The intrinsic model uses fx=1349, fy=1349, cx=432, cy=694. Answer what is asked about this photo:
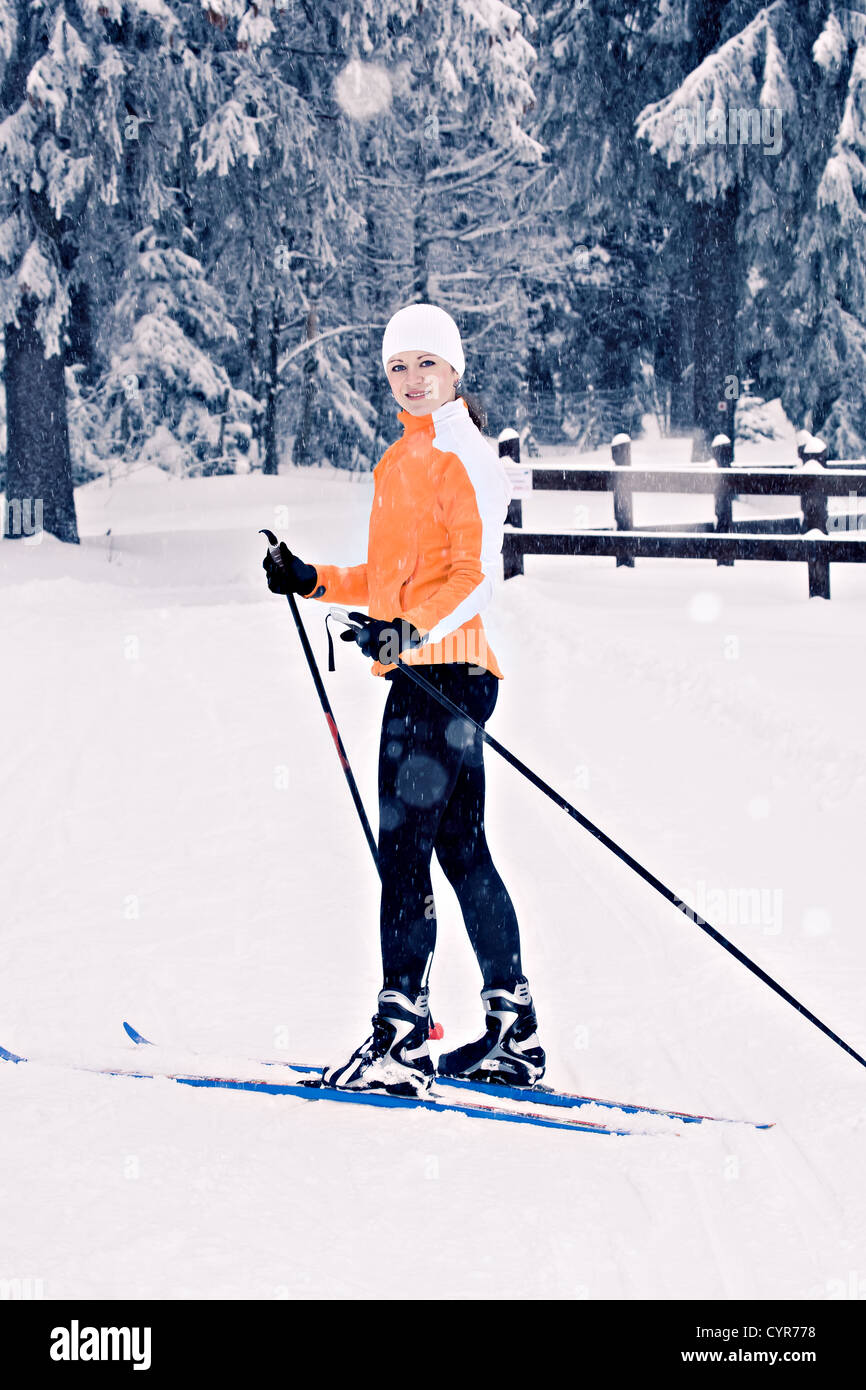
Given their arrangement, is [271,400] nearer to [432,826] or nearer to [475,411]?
[475,411]

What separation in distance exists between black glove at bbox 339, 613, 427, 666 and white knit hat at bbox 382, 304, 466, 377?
29.6 inches

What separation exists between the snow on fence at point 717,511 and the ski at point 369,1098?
9.11m

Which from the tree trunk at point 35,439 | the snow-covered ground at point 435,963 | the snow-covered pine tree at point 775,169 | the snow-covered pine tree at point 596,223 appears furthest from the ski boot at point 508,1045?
the snow-covered pine tree at point 596,223

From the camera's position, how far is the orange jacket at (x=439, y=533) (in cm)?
357

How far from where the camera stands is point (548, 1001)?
15.1 ft

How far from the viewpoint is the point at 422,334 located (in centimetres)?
372

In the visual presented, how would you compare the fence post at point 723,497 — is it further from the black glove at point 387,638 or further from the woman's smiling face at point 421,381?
the black glove at point 387,638

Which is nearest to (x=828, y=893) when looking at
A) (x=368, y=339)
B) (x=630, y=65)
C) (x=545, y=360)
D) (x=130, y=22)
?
(x=130, y=22)

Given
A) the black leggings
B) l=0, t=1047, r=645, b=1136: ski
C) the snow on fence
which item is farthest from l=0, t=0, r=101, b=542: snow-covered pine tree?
l=0, t=1047, r=645, b=1136: ski

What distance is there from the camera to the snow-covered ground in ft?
9.87

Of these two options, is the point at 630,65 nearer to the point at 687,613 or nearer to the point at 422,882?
the point at 687,613

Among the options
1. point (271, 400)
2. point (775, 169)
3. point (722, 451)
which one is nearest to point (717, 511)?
point (722, 451)

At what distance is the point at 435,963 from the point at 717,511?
434 inches
